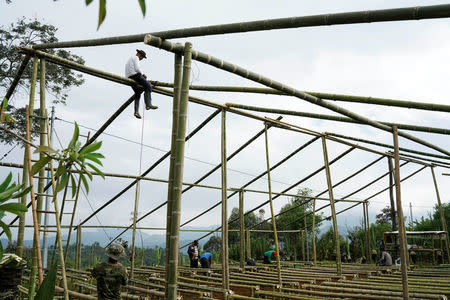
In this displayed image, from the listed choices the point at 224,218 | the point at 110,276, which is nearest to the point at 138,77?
the point at 224,218

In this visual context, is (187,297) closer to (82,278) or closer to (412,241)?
(82,278)

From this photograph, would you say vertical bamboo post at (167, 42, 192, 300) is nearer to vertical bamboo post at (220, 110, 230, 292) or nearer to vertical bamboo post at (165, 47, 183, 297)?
vertical bamboo post at (165, 47, 183, 297)

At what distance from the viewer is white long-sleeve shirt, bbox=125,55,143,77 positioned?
18.6ft

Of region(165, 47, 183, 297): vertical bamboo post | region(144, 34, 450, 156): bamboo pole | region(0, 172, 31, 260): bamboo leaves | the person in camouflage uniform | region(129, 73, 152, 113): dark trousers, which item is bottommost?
the person in camouflage uniform

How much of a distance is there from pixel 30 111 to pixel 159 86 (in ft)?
6.58

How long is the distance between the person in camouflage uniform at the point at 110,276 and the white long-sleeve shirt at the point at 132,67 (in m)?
2.75

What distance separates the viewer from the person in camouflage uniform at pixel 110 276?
Result: 4.09 metres

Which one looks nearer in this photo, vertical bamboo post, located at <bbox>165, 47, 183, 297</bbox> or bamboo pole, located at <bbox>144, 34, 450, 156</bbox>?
vertical bamboo post, located at <bbox>165, 47, 183, 297</bbox>

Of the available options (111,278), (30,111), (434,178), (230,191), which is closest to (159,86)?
(30,111)

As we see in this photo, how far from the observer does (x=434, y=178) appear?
461 inches

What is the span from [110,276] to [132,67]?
10.3ft

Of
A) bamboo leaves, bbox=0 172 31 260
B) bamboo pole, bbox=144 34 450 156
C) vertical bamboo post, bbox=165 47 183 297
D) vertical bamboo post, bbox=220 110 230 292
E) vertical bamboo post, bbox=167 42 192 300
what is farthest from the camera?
vertical bamboo post, bbox=220 110 230 292

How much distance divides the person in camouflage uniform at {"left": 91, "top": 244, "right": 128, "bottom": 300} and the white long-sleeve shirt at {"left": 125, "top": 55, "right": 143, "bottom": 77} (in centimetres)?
275

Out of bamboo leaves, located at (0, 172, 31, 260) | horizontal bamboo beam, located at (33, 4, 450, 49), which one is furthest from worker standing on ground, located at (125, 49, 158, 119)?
bamboo leaves, located at (0, 172, 31, 260)
